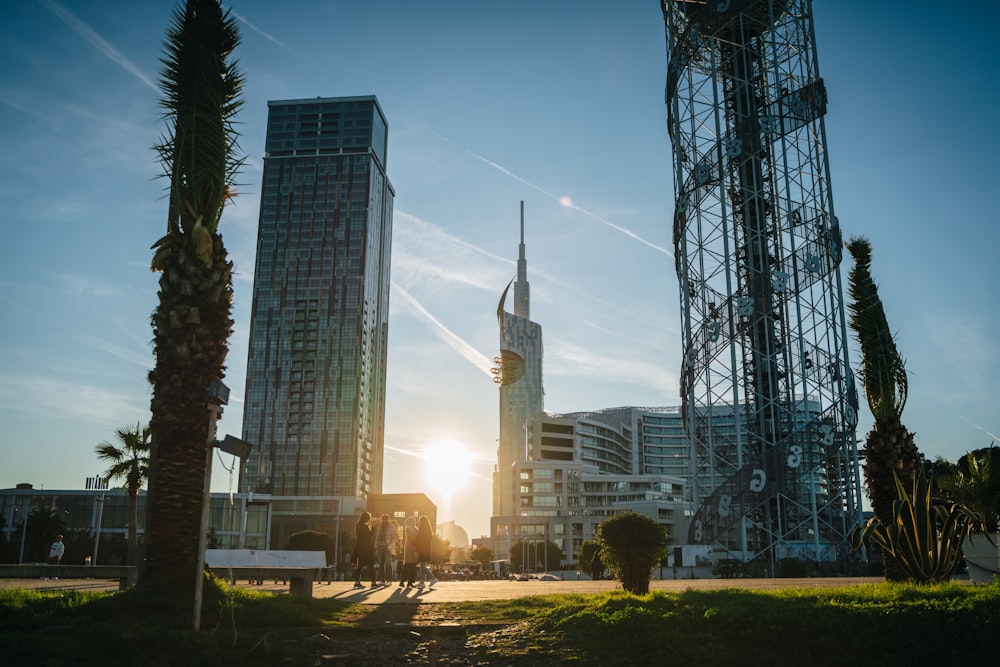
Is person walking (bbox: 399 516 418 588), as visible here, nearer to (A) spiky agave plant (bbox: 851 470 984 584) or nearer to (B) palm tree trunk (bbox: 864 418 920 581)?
(B) palm tree trunk (bbox: 864 418 920 581)

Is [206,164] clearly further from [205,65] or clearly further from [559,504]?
[559,504]

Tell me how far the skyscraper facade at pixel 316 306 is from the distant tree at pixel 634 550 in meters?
154

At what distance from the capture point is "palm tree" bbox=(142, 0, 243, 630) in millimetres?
10422

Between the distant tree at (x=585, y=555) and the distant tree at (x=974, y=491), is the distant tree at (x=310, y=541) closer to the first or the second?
the distant tree at (x=585, y=555)

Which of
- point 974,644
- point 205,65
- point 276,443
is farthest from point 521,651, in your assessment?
point 276,443

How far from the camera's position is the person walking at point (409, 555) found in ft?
61.1

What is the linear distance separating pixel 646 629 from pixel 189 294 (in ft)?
24.8

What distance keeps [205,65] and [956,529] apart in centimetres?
1385

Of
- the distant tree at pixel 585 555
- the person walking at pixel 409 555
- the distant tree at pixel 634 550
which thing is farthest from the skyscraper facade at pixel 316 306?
the distant tree at pixel 634 550

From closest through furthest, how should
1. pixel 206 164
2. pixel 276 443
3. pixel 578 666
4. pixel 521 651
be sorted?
pixel 578 666
pixel 521 651
pixel 206 164
pixel 276 443

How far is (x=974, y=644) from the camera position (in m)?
6.75

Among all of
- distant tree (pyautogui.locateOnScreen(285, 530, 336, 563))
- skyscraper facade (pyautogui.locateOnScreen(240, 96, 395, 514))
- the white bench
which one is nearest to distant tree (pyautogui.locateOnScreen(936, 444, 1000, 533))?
the white bench

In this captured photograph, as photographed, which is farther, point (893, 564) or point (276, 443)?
point (276, 443)

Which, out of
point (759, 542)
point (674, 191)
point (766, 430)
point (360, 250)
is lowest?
point (759, 542)
